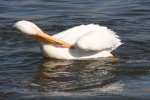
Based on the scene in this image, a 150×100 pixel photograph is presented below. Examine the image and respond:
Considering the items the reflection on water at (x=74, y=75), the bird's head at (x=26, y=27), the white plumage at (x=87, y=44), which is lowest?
the reflection on water at (x=74, y=75)

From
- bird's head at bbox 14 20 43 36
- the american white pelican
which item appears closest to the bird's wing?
the american white pelican

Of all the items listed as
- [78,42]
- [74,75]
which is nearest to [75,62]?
[78,42]

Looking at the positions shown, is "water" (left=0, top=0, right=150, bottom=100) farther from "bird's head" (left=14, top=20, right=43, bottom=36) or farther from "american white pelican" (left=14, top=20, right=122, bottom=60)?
"bird's head" (left=14, top=20, right=43, bottom=36)

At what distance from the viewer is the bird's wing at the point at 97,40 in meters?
9.76

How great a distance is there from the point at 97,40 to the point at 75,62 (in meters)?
0.55

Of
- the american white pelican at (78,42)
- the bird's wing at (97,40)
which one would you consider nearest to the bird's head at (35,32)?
the american white pelican at (78,42)

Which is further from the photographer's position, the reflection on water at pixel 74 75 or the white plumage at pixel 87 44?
the white plumage at pixel 87 44

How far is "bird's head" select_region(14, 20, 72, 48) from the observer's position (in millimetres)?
9656

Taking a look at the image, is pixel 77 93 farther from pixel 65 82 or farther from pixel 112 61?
pixel 112 61

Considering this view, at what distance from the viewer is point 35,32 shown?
32.1ft

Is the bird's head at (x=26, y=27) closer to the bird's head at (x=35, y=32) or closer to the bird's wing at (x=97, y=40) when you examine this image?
the bird's head at (x=35, y=32)

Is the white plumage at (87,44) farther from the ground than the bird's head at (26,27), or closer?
closer

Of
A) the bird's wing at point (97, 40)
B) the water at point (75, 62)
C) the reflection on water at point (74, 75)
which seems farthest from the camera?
the bird's wing at point (97, 40)

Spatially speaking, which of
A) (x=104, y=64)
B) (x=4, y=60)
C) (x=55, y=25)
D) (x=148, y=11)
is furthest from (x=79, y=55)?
(x=148, y=11)
